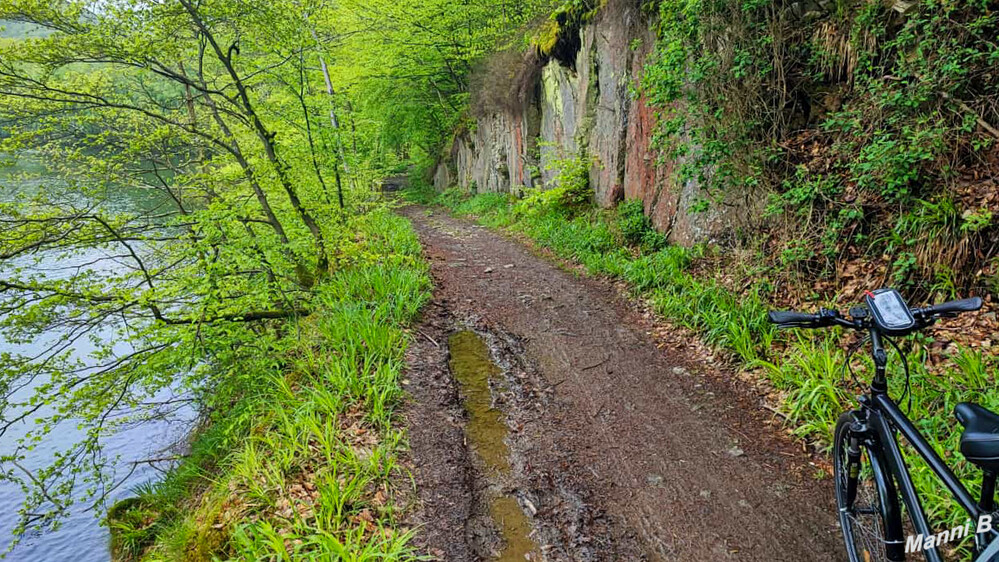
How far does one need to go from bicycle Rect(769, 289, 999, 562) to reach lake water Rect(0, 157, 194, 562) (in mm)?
7393

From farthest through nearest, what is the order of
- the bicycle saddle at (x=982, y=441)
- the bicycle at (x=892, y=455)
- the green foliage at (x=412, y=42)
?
the green foliage at (x=412, y=42)
the bicycle at (x=892, y=455)
the bicycle saddle at (x=982, y=441)

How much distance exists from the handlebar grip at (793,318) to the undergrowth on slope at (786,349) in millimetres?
703

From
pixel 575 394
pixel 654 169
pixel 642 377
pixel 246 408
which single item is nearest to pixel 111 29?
pixel 246 408

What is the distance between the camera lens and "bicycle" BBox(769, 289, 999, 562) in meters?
1.50

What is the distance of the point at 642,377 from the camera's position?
5.02 metres

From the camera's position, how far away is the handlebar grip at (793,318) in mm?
2221

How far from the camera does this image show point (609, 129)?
397 inches

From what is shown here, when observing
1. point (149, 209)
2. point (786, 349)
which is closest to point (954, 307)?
point (786, 349)

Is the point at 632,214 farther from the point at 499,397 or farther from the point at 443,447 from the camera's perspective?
the point at 443,447

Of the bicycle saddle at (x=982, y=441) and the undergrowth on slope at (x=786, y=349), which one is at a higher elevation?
the bicycle saddle at (x=982, y=441)

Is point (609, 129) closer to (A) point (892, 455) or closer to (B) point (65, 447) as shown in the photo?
(A) point (892, 455)

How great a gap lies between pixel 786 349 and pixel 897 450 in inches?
114

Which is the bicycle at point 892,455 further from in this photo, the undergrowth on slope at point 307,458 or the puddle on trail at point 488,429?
the undergrowth on slope at point 307,458

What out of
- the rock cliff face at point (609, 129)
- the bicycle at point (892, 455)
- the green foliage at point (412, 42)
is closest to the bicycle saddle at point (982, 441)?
the bicycle at point (892, 455)
